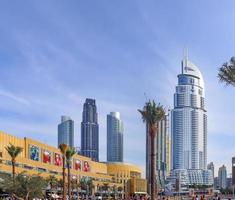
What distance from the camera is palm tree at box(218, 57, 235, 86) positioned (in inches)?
985

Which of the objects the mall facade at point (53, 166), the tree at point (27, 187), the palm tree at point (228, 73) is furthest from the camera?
the mall facade at point (53, 166)

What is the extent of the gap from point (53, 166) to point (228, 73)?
4100 inches

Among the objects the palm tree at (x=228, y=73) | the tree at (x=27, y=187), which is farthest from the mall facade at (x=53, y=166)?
the palm tree at (x=228, y=73)

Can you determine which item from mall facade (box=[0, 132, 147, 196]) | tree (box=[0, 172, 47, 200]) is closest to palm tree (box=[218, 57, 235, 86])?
tree (box=[0, 172, 47, 200])

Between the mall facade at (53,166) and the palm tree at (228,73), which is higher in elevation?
the palm tree at (228,73)

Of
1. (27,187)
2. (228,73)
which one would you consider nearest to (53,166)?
(27,187)

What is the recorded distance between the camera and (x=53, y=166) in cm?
12569

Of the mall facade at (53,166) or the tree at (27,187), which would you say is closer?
the tree at (27,187)

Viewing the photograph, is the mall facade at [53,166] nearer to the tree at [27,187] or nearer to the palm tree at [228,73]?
the tree at [27,187]

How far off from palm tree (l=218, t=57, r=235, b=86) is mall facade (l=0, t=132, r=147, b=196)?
66.7 meters

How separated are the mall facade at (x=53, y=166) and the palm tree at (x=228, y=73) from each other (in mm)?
66676

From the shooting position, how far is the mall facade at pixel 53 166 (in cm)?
9864

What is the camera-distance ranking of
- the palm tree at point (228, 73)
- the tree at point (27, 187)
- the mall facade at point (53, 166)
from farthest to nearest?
1. the mall facade at point (53, 166)
2. the tree at point (27, 187)
3. the palm tree at point (228, 73)

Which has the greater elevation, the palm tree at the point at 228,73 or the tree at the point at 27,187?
the palm tree at the point at 228,73
